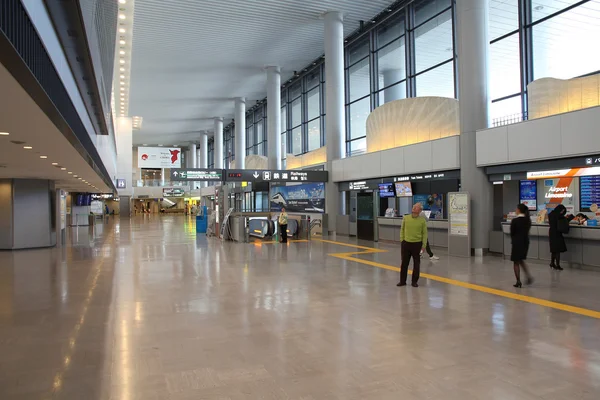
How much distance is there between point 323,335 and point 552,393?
8.10 feet

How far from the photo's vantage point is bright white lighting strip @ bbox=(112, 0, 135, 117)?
15938mm

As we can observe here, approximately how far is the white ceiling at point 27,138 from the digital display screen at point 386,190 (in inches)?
446

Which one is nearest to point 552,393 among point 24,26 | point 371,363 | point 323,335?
point 371,363

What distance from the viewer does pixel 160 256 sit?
13172 mm

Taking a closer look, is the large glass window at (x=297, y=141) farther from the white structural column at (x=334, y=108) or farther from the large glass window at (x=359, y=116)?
the white structural column at (x=334, y=108)

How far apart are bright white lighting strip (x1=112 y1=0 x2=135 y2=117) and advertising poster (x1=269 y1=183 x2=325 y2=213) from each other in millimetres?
12069

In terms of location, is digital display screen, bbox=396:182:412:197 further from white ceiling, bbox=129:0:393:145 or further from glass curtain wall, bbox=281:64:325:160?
glass curtain wall, bbox=281:64:325:160

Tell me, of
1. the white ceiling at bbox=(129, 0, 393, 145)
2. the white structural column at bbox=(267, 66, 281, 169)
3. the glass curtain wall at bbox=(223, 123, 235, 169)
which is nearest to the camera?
the white ceiling at bbox=(129, 0, 393, 145)

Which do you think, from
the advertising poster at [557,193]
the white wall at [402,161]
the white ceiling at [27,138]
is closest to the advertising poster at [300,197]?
the white wall at [402,161]

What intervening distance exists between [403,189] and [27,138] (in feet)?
43.4

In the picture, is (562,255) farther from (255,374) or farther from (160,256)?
A: (160,256)

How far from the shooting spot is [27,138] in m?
7.23

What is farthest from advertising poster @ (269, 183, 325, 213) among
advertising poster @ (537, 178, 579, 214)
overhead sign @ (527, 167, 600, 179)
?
overhead sign @ (527, 167, 600, 179)

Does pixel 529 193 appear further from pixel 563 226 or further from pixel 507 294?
pixel 507 294
